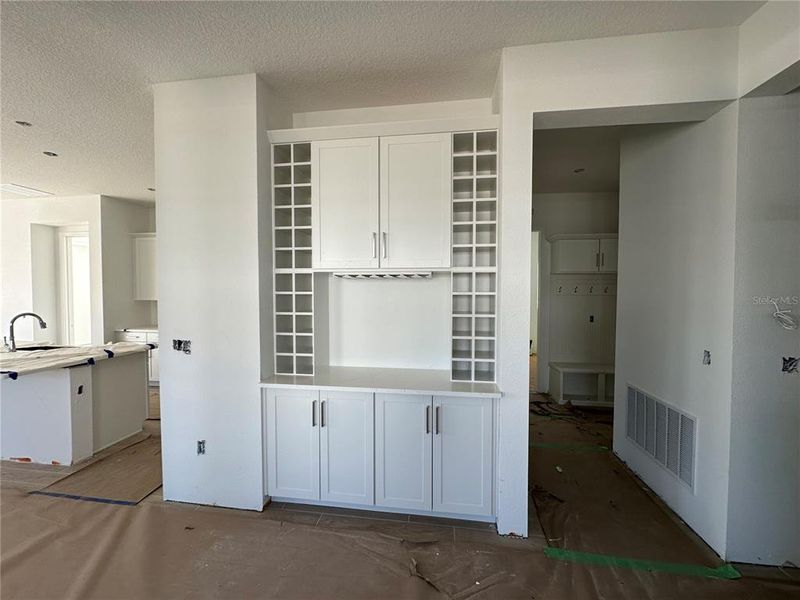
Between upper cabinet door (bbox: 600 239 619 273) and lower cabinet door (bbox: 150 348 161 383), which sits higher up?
upper cabinet door (bbox: 600 239 619 273)

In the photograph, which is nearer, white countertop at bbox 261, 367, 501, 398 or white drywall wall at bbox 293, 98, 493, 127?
white countertop at bbox 261, 367, 501, 398

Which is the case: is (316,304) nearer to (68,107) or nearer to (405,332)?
(405,332)

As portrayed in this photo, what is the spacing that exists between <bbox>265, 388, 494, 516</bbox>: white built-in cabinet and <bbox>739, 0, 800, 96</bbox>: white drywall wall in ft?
6.93

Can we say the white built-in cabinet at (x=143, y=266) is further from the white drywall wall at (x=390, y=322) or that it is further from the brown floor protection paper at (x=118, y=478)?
the white drywall wall at (x=390, y=322)

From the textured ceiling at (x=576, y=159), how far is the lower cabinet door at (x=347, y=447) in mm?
2600

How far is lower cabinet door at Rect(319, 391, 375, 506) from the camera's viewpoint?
2.19 m

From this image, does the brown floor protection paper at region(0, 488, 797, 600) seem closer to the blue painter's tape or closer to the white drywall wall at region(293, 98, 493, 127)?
the blue painter's tape

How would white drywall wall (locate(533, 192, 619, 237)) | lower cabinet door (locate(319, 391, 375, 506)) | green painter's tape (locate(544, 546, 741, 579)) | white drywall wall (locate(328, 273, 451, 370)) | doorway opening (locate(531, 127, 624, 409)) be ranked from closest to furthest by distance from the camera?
green painter's tape (locate(544, 546, 741, 579))
lower cabinet door (locate(319, 391, 375, 506))
white drywall wall (locate(328, 273, 451, 370))
doorway opening (locate(531, 127, 624, 409))
white drywall wall (locate(533, 192, 619, 237))

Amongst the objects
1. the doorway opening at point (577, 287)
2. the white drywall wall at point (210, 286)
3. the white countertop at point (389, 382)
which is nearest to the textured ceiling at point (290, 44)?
A: the white drywall wall at point (210, 286)

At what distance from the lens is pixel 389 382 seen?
226 cm

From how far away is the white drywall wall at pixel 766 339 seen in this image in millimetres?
1747

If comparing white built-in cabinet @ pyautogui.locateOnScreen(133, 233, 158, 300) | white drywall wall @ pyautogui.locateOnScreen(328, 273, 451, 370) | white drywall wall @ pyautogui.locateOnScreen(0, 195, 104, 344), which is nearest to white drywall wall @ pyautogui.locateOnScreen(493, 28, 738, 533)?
white drywall wall @ pyautogui.locateOnScreen(328, 273, 451, 370)

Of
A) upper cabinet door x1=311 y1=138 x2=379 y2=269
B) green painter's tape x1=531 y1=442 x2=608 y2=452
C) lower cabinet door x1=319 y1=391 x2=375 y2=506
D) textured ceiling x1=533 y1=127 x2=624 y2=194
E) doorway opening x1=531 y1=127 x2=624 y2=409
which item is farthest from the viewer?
doorway opening x1=531 y1=127 x2=624 y2=409

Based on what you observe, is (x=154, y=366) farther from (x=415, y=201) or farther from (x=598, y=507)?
(x=598, y=507)
